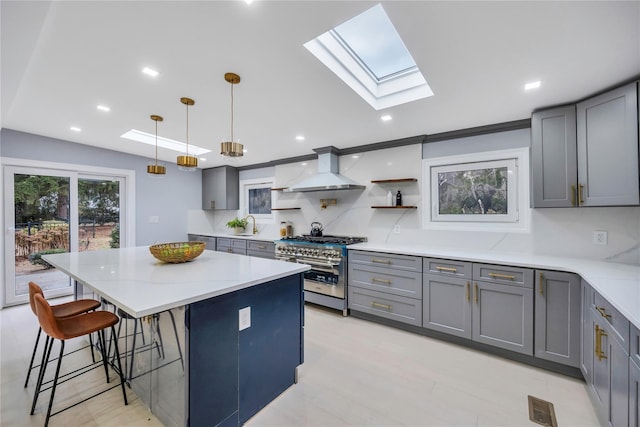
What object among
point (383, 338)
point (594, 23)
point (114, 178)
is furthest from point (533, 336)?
point (114, 178)

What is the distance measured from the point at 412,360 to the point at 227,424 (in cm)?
161

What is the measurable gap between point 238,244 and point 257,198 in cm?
108

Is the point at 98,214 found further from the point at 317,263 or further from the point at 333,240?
Result: the point at 333,240

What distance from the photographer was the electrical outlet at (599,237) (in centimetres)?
241

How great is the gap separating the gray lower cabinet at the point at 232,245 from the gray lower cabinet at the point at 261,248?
0.44ft

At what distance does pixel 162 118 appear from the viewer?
2.86 metres

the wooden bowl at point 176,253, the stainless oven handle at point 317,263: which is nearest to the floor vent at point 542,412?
the stainless oven handle at point 317,263

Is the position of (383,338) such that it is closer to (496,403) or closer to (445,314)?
(445,314)

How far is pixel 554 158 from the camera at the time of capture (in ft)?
7.91

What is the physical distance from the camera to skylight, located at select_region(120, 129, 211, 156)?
3.66 metres

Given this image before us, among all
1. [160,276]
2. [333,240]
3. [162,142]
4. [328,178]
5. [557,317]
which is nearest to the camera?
[160,276]

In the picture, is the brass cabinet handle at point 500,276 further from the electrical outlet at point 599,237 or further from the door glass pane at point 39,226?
the door glass pane at point 39,226

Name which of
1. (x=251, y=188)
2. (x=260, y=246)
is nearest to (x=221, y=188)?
(x=251, y=188)

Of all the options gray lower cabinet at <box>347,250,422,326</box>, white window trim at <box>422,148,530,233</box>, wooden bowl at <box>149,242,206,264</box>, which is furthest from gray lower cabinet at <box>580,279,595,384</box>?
wooden bowl at <box>149,242,206,264</box>
